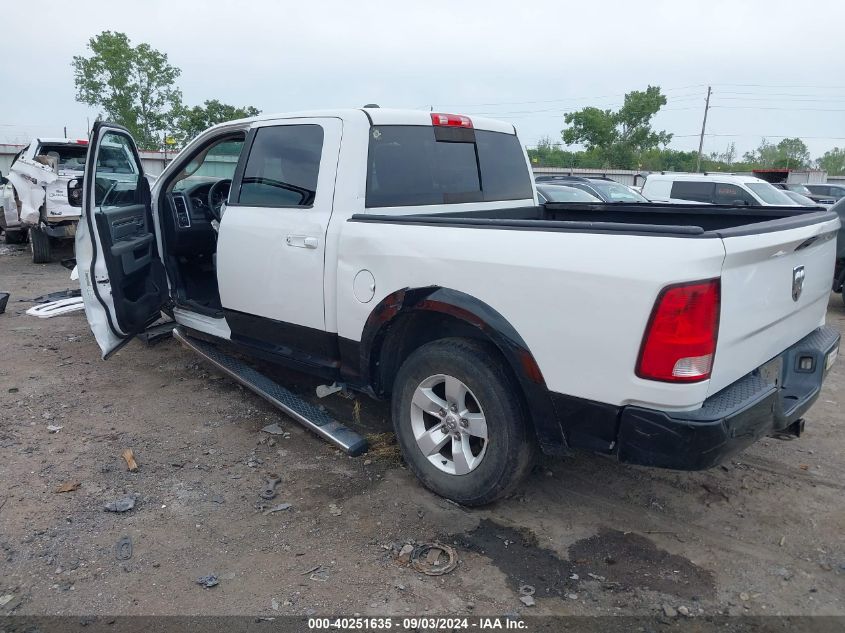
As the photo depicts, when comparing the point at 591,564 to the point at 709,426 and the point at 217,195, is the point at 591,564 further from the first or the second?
the point at 217,195

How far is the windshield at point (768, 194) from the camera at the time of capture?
1227 cm

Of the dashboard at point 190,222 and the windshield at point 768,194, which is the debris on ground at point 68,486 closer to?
the dashboard at point 190,222

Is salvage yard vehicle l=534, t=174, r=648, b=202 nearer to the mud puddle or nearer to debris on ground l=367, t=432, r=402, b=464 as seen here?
debris on ground l=367, t=432, r=402, b=464

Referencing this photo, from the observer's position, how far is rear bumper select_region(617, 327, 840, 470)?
7.74 ft

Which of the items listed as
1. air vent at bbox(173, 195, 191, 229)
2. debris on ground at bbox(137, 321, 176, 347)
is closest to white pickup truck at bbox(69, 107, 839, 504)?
air vent at bbox(173, 195, 191, 229)

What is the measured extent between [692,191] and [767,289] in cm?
1145

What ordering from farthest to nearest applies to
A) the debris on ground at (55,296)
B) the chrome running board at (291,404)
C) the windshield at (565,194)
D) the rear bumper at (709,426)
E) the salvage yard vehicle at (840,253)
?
the windshield at (565,194)
the debris on ground at (55,296)
the salvage yard vehicle at (840,253)
the chrome running board at (291,404)
the rear bumper at (709,426)

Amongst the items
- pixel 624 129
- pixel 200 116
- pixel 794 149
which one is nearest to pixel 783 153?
pixel 794 149

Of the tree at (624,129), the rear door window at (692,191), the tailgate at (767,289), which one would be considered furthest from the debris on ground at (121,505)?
the tree at (624,129)

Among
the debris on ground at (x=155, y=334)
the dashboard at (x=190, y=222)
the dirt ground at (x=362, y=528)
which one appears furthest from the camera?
the debris on ground at (x=155, y=334)

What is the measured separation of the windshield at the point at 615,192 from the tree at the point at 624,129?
107ft

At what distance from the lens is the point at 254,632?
7.86 feet

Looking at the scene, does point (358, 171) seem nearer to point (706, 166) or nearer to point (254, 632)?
point (254, 632)

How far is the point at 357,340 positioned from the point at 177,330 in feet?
8.05
